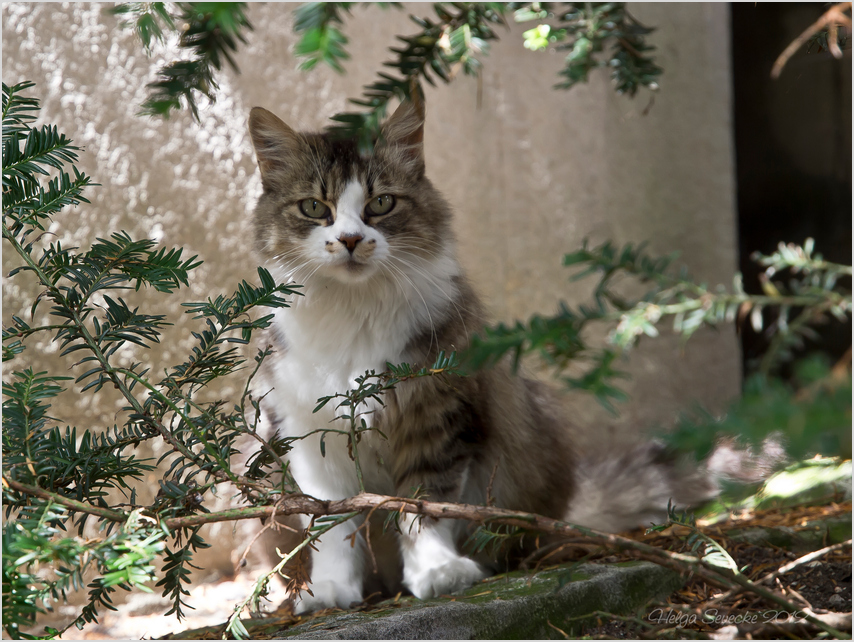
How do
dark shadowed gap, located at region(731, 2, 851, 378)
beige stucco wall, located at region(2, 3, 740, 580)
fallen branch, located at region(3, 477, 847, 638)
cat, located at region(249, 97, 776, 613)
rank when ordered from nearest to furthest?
fallen branch, located at region(3, 477, 847, 638)
cat, located at region(249, 97, 776, 613)
beige stucco wall, located at region(2, 3, 740, 580)
dark shadowed gap, located at region(731, 2, 851, 378)

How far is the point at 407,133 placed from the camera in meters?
1.75

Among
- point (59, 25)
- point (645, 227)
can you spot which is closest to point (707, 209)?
point (645, 227)

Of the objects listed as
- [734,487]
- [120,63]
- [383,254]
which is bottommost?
[734,487]

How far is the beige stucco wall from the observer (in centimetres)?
208

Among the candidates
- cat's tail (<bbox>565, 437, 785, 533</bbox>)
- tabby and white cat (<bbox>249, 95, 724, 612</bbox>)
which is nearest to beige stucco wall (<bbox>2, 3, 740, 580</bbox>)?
cat's tail (<bbox>565, 437, 785, 533</bbox>)

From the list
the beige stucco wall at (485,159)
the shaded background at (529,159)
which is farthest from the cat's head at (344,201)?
the beige stucco wall at (485,159)

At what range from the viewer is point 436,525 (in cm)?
159

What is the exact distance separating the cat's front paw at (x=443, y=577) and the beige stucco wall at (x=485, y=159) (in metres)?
1.09

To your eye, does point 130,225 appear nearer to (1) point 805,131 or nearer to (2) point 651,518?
(2) point 651,518

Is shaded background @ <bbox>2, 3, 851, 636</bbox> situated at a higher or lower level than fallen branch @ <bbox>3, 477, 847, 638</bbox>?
higher

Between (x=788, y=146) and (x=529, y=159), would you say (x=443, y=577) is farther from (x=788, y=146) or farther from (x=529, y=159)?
(x=788, y=146)

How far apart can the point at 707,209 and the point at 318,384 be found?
2167mm

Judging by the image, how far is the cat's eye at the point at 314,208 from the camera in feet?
5.47

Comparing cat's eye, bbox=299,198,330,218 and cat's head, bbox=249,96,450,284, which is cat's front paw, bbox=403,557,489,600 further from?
cat's eye, bbox=299,198,330,218
